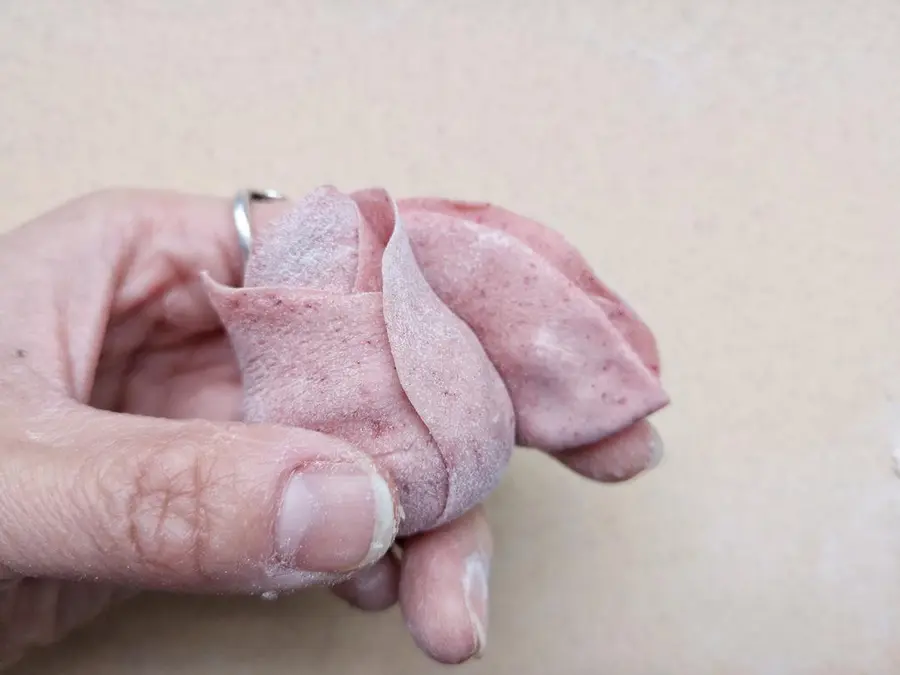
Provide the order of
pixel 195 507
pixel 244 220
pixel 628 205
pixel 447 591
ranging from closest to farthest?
1. pixel 195 507
2. pixel 447 591
3. pixel 244 220
4. pixel 628 205

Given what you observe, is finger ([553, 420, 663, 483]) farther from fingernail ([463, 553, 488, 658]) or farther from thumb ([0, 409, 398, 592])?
thumb ([0, 409, 398, 592])

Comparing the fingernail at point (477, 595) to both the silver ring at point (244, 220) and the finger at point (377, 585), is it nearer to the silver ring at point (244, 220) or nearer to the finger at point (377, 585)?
the finger at point (377, 585)

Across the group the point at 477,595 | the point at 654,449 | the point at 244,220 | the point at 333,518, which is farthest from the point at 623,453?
the point at 244,220

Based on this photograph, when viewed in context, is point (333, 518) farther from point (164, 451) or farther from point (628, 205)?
point (628, 205)

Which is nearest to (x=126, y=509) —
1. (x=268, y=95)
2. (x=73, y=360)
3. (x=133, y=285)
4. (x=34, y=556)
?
(x=34, y=556)

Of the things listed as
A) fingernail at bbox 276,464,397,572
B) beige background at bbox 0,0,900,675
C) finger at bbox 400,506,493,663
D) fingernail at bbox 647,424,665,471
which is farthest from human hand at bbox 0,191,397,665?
beige background at bbox 0,0,900,675

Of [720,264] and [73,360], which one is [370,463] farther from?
[720,264]
